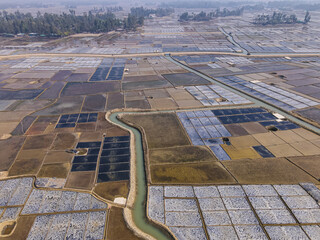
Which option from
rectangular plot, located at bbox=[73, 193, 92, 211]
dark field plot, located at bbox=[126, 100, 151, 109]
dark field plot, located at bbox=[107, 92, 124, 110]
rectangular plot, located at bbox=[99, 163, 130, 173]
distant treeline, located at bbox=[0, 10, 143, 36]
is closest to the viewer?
rectangular plot, located at bbox=[73, 193, 92, 211]

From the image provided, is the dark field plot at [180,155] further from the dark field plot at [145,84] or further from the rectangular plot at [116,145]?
the dark field plot at [145,84]

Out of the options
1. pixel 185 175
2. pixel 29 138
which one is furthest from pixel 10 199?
pixel 185 175

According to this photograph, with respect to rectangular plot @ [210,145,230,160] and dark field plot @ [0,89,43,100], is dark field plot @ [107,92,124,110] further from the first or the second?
rectangular plot @ [210,145,230,160]

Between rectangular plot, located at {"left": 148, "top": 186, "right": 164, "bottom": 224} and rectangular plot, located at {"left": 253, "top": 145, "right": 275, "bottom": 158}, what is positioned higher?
rectangular plot, located at {"left": 253, "top": 145, "right": 275, "bottom": 158}

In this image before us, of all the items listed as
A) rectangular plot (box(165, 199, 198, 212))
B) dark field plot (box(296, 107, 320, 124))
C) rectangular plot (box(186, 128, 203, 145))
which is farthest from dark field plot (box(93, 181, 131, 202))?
dark field plot (box(296, 107, 320, 124))

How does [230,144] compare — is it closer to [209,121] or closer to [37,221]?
[209,121]

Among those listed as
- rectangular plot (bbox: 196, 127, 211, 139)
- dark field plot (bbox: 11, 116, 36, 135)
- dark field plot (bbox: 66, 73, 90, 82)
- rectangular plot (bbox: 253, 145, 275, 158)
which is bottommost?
rectangular plot (bbox: 253, 145, 275, 158)
